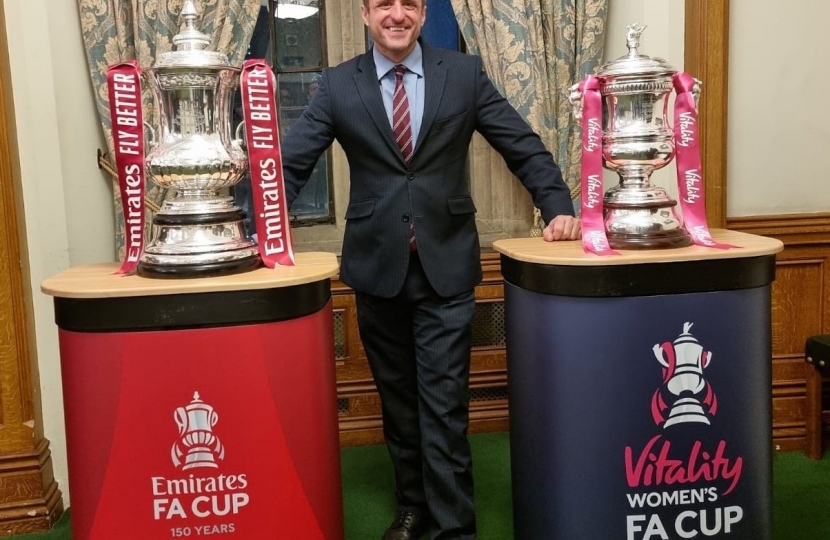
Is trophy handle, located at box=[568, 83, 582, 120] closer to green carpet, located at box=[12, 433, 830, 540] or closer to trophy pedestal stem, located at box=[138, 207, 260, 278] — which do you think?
trophy pedestal stem, located at box=[138, 207, 260, 278]

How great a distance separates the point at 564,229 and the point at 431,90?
18.4 inches

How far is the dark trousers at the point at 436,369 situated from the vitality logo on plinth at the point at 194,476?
658 mm

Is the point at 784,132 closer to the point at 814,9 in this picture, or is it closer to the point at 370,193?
the point at 814,9

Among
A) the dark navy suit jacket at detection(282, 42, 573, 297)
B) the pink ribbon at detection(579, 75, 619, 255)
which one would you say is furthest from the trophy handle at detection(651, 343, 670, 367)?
the dark navy suit jacket at detection(282, 42, 573, 297)

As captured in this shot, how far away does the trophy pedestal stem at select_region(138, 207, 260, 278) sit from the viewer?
1459 millimetres

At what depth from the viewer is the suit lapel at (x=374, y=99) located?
1848mm

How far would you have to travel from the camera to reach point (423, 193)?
6.14 feet

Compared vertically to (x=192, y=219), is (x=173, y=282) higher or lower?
lower

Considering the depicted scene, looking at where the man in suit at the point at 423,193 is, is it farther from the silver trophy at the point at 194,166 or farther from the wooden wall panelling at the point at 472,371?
the wooden wall panelling at the point at 472,371

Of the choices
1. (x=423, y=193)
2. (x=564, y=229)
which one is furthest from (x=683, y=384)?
→ (x=423, y=193)

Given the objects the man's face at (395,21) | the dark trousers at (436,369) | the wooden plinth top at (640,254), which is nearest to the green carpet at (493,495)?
the dark trousers at (436,369)

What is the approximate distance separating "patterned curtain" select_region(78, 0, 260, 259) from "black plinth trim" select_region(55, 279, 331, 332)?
1.19 meters

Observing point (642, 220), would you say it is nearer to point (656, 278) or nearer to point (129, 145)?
point (656, 278)

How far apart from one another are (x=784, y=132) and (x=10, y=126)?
2342mm
